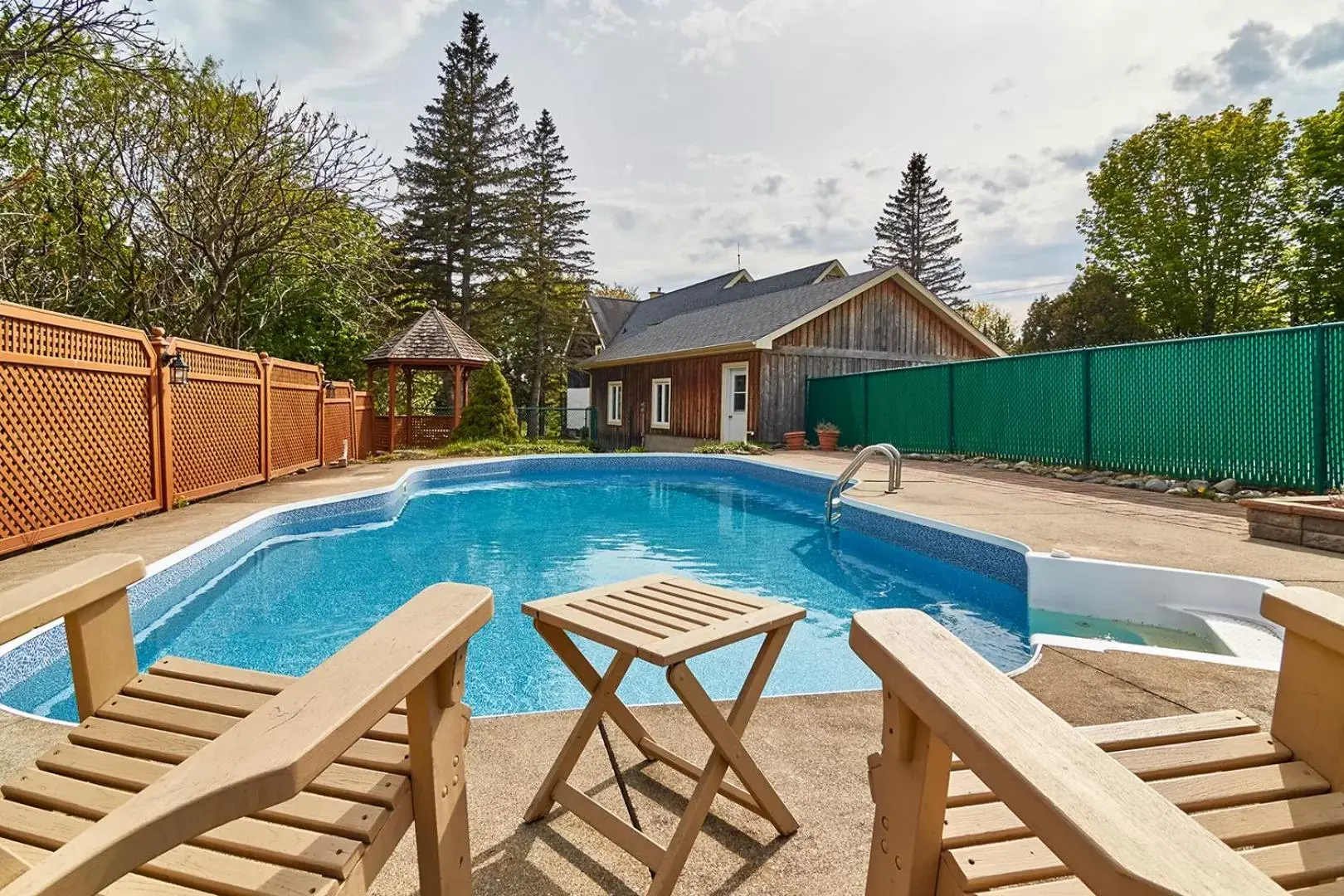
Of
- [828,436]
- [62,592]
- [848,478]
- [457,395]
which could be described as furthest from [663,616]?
[457,395]

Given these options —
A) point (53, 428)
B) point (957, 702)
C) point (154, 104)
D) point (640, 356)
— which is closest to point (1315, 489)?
point (957, 702)

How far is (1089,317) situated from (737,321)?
703 inches

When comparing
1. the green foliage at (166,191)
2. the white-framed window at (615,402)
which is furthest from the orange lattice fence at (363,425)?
the white-framed window at (615,402)

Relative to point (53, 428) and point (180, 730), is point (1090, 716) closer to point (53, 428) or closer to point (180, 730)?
point (180, 730)

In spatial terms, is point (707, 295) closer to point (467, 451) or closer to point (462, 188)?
point (462, 188)

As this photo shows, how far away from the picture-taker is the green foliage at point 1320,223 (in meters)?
21.2

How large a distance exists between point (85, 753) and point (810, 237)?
166 ft

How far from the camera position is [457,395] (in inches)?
695

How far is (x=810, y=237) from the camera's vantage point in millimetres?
48156

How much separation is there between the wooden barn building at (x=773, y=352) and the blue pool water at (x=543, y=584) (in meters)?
6.49

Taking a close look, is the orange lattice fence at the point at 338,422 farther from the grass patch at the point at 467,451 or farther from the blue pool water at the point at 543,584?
the blue pool water at the point at 543,584

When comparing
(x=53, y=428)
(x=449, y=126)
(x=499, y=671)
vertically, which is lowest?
(x=499, y=671)

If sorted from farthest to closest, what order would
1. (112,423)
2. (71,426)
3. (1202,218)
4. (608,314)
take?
(608,314)
(1202,218)
(112,423)
(71,426)

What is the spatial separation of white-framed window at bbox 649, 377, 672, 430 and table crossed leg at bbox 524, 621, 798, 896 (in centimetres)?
1755
